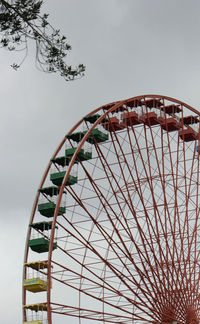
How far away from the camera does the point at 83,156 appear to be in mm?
37094

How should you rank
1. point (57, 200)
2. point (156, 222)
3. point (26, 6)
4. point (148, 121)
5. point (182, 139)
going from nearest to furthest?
point (26, 6)
point (57, 200)
point (156, 222)
point (148, 121)
point (182, 139)

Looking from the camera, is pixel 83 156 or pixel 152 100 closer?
pixel 83 156

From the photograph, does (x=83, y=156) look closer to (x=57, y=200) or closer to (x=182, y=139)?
(x=57, y=200)

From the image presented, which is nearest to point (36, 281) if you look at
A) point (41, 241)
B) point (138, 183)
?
point (41, 241)

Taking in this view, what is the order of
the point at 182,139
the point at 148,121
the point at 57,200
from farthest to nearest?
the point at 182,139 < the point at 148,121 < the point at 57,200

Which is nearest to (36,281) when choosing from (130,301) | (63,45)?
(130,301)

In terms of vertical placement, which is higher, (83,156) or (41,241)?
(83,156)

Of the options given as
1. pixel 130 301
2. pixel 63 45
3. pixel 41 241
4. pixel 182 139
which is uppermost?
Result: pixel 182 139

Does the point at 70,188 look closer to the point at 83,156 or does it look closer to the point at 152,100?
the point at 83,156

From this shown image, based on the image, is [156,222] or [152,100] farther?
[152,100]

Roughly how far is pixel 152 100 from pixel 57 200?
27.1 feet

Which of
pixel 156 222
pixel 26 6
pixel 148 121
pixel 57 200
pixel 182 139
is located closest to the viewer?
pixel 26 6

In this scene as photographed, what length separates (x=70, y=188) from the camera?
119 ft

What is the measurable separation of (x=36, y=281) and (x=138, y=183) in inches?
255
